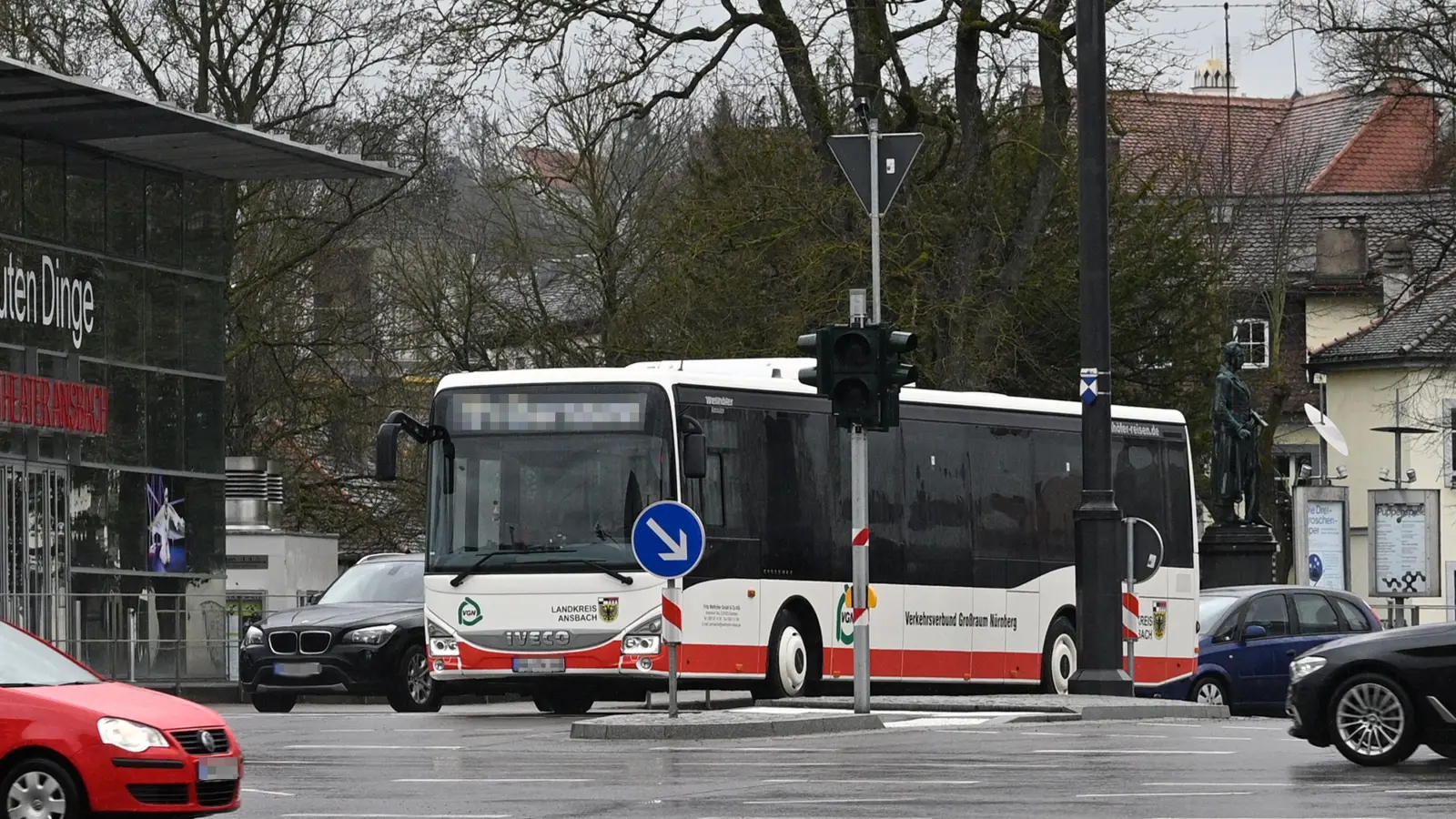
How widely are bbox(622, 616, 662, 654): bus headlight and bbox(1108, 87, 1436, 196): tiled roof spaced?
149ft

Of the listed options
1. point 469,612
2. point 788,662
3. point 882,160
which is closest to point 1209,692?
point 788,662

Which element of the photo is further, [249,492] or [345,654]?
[249,492]

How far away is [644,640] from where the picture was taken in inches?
923

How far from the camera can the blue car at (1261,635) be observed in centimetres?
2864

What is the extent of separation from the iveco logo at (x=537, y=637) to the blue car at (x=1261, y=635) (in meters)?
7.87

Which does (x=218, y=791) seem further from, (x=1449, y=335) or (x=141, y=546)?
(x=1449, y=335)

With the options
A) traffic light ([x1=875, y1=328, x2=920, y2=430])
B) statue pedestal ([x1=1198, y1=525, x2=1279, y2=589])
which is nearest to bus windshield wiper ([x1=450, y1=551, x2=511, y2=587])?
traffic light ([x1=875, y1=328, x2=920, y2=430])

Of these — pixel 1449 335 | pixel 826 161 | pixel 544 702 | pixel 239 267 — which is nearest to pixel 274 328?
pixel 239 267

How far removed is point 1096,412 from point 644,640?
14.9 feet

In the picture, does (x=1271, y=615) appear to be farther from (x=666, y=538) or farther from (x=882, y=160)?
(x=666, y=538)

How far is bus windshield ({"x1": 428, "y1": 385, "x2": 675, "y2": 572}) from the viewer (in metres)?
23.8

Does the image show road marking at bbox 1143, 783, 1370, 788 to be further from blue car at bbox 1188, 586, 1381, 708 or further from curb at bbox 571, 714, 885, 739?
blue car at bbox 1188, 586, 1381, 708

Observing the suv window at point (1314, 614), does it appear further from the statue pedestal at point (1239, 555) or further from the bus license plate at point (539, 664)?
the statue pedestal at point (1239, 555)

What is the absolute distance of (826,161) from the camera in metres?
39.2
